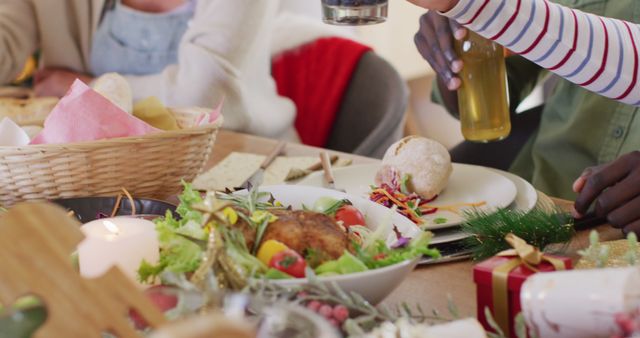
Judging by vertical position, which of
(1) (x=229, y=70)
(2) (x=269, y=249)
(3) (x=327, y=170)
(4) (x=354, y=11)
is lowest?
(1) (x=229, y=70)

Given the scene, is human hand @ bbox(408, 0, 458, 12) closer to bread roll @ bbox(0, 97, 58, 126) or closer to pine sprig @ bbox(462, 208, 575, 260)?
pine sprig @ bbox(462, 208, 575, 260)

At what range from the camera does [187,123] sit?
1.25 metres

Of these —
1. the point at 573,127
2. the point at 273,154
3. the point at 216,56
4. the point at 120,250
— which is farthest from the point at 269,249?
the point at 216,56

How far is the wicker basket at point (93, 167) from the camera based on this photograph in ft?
3.24

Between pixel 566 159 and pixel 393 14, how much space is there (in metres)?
2.13

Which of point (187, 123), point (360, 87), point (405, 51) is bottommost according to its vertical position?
point (405, 51)

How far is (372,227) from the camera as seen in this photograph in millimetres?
864

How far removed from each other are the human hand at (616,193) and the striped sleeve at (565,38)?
10 cm

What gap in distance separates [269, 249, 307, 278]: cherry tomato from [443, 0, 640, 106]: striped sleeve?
15.0 inches

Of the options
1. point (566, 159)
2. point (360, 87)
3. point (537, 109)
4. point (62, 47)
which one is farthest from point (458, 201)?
point (62, 47)

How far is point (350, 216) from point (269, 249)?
0.17 meters

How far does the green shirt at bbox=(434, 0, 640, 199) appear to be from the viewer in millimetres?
1416

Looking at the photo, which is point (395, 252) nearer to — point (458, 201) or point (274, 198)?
point (274, 198)

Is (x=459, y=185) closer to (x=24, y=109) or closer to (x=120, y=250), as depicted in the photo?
(x=120, y=250)
